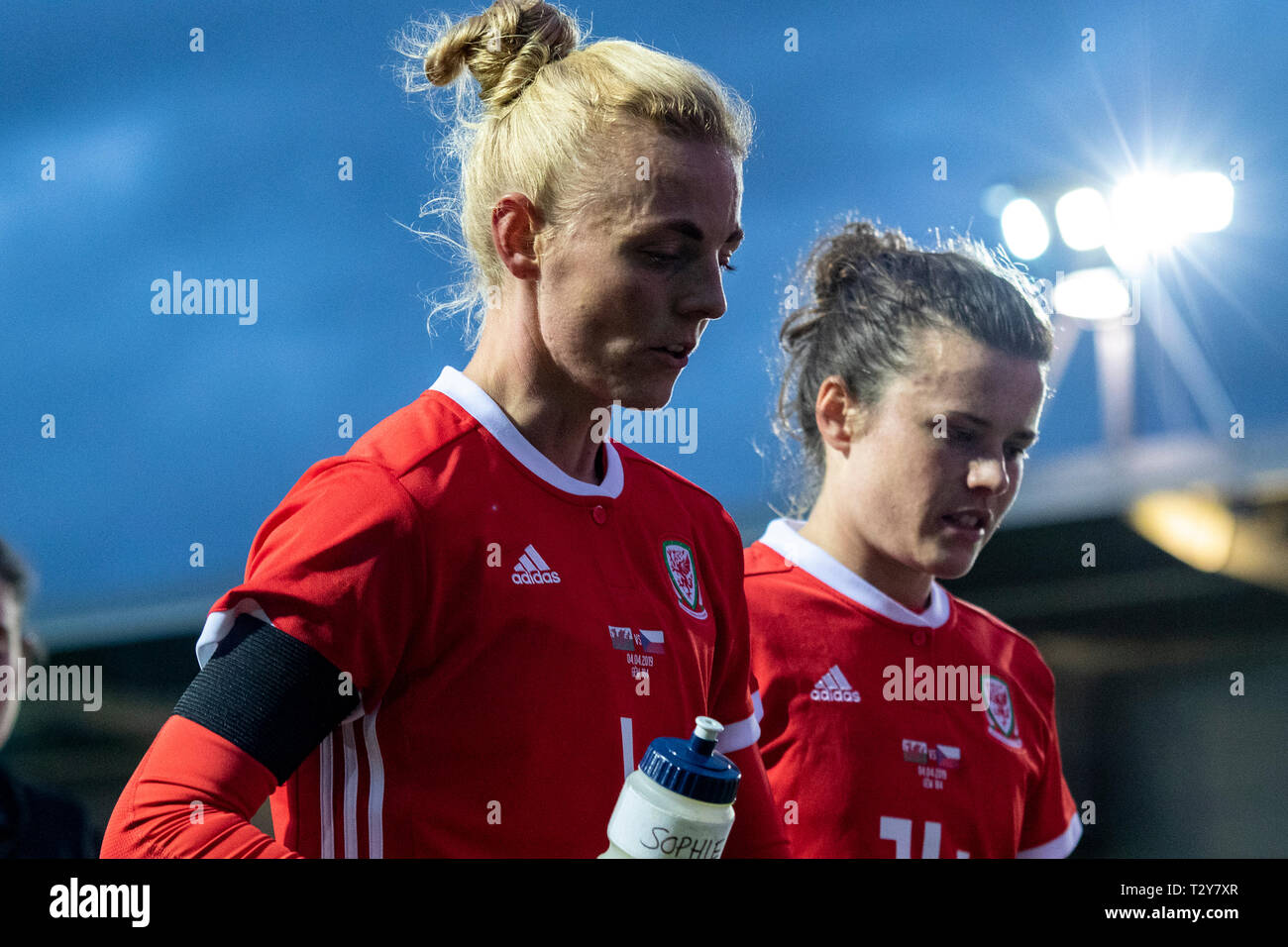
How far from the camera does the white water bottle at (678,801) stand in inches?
50.1

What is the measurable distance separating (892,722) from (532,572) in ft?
3.34

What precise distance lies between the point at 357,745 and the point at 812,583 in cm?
126

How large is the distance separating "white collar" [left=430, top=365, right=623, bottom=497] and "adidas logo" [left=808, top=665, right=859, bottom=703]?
775 millimetres

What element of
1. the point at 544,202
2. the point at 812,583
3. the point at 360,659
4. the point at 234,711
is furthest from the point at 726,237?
the point at 812,583

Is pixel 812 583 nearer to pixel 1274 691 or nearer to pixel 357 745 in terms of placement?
pixel 357 745

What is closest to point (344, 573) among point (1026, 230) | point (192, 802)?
point (192, 802)

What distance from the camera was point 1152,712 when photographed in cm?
610

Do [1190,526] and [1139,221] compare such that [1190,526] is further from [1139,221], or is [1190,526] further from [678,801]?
[678,801]

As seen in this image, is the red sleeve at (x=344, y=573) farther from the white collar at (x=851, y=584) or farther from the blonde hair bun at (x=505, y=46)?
the white collar at (x=851, y=584)

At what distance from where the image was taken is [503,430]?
1691mm

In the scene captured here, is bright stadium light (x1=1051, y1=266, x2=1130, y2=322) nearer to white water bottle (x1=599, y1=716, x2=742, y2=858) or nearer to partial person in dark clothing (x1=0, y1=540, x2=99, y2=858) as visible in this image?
partial person in dark clothing (x1=0, y1=540, x2=99, y2=858)

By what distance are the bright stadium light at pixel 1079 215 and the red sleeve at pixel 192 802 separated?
6742 mm

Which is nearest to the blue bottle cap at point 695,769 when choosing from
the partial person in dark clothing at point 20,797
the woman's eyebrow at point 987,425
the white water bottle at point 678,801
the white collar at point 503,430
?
the white water bottle at point 678,801
